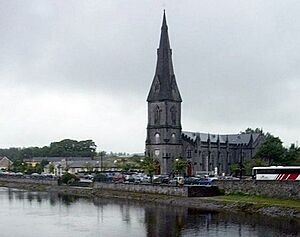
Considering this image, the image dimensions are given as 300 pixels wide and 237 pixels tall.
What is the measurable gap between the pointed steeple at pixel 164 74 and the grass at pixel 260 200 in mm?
43875

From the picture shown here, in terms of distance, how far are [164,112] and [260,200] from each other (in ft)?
159

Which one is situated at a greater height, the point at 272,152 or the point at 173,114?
the point at 173,114

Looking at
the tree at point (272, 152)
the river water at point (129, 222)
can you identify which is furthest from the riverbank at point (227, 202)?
the tree at point (272, 152)

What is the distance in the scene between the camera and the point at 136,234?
130 ft

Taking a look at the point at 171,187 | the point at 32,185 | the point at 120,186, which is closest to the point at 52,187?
the point at 32,185

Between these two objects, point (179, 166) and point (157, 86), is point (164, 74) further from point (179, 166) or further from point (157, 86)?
point (179, 166)

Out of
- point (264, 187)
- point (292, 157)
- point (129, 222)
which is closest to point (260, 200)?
point (264, 187)

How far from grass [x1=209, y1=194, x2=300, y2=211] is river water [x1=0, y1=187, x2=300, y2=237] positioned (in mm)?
3541

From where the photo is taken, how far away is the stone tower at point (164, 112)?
333 ft

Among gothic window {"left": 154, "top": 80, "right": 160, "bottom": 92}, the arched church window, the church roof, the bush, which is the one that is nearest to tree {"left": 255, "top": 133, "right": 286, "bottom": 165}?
the church roof

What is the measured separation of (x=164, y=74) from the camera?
10169 cm

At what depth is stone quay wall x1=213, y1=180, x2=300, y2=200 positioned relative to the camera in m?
53.9

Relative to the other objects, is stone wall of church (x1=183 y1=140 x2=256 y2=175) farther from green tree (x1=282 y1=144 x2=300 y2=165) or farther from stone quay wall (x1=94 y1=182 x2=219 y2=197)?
stone quay wall (x1=94 y1=182 x2=219 y2=197)

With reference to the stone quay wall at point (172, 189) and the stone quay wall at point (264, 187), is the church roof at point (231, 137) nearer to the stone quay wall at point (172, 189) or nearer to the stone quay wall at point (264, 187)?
the stone quay wall at point (172, 189)
